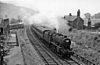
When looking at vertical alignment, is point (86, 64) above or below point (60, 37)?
below

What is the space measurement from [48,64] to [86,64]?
4.77 meters

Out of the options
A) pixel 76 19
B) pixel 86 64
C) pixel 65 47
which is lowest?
pixel 86 64

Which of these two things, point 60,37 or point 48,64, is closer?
point 48,64

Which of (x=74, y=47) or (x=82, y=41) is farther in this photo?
(x=82, y=41)

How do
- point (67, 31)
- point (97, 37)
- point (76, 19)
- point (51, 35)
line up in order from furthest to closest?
point (76, 19) → point (67, 31) → point (97, 37) → point (51, 35)

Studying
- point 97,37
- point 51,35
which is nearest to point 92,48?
point 97,37

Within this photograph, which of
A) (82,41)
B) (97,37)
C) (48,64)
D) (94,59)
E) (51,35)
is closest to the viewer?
(48,64)

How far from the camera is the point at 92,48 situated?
27250 mm

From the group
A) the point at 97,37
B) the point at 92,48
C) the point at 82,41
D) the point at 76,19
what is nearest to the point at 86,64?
the point at 92,48

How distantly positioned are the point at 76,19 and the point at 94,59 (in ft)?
126

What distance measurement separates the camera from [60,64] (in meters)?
19.8

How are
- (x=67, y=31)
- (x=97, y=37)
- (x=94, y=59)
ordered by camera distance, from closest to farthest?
(x=94, y=59), (x=97, y=37), (x=67, y=31)

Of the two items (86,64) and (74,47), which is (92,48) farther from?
(86,64)

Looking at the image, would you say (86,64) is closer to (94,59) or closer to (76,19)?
(94,59)
